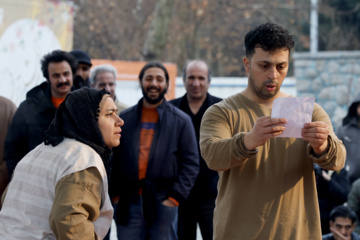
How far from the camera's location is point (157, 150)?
5785mm

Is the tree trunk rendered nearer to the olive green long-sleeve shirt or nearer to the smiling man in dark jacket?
the smiling man in dark jacket

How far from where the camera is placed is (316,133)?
10.3 ft

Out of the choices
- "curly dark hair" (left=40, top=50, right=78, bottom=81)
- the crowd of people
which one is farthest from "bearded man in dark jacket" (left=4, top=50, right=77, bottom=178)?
the crowd of people

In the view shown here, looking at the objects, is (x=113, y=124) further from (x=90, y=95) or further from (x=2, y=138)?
(x=2, y=138)

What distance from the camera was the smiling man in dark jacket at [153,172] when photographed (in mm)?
5723

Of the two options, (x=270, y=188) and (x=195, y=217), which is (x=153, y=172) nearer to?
(x=195, y=217)

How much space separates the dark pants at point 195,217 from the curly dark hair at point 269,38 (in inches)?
113

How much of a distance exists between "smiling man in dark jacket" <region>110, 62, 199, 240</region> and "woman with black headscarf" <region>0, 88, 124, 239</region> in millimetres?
2167

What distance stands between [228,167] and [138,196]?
2459 millimetres

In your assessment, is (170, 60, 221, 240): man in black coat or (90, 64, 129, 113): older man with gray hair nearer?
(170, 60, 221, 240): man in black coat

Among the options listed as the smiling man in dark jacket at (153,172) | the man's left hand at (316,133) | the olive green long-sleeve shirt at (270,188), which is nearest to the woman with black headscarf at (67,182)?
the olive green long-sleeve shirt at (270,188)

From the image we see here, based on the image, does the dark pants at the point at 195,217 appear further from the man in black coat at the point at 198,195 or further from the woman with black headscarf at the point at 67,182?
the woman with black headscarf at the point at 67,182

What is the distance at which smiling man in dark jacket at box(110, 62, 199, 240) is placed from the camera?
5.72 metres

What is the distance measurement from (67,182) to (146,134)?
2.73 metres
